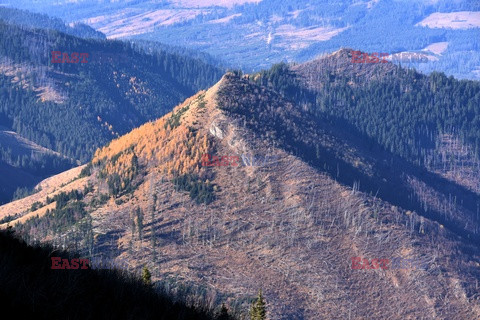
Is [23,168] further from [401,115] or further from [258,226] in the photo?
[258,226]

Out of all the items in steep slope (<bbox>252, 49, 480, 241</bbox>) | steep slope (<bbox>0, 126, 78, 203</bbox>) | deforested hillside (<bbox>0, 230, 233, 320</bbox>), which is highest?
deforested hillside (<bbox>0, 230, 233, 320</bbox>)

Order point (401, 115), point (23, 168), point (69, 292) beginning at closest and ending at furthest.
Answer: point (69, 292), point (401, 115), point (23, 168)

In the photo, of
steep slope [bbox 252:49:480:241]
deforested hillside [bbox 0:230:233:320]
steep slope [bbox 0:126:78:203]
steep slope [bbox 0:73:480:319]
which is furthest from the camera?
steep slope [bbox 0:126:78:203]

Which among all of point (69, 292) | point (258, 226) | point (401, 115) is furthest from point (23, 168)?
point (69, 292)

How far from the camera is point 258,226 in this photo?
90.9 metres

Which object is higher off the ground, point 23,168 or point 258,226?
point 258,226

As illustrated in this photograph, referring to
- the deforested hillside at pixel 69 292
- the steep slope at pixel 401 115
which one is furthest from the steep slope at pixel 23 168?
the deforested hillside at pixel 69 292

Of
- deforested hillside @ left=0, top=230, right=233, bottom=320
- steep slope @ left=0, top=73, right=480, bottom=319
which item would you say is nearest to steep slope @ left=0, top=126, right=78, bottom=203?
steep slope @ left=0, top=73, right=480, bottom=319

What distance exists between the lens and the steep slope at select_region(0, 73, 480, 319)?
271ft

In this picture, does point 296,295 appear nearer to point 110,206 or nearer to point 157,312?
point 110,206

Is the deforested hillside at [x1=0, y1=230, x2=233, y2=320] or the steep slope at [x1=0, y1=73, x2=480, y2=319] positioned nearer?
→ the deforested hillside at [x1=0, y1=230, x2=233, y2=320]

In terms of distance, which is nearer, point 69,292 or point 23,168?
point 69,292

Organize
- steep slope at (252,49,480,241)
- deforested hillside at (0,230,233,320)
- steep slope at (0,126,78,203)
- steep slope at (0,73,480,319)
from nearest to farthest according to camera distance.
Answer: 1. deforested hillside at (0,230,233,320)
2. steep slope at (0,73,480,319)
3. steep slope at (252,49,480,241)
4. steep slope at (0,126,78,203)

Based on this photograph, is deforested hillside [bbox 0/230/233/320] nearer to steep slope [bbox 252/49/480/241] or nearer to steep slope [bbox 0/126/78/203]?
steep slope [bbox 252/49/480/241]
